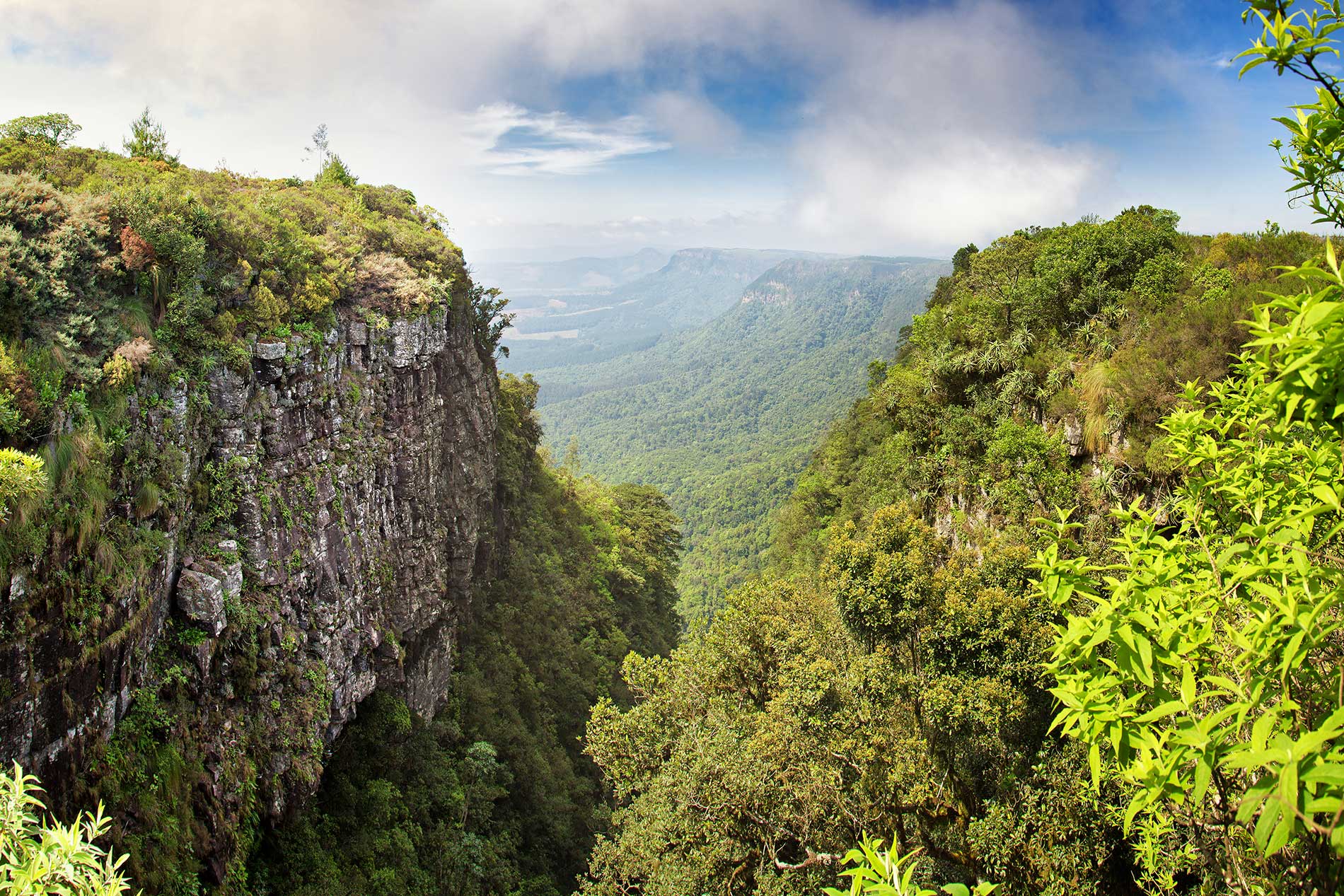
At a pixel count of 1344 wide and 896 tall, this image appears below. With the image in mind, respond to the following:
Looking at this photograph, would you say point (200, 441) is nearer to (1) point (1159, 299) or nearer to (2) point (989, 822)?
(2) point (989, 822)

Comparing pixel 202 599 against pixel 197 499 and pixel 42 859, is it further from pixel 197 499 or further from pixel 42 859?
pixel 42 859

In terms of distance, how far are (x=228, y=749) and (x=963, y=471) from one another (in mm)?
18472

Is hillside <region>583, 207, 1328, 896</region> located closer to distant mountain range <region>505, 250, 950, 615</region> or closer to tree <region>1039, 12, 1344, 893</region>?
tree <region>1039, 12, 1344, 893</region>

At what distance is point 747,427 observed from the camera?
470 feet

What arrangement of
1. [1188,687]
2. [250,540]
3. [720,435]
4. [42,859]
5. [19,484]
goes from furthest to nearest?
[720,435] → [250,540] → [19,484] → [42,859] → [1188,687]

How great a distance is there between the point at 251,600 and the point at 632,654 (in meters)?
9.94

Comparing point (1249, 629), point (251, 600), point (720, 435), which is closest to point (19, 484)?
point (251, 600)

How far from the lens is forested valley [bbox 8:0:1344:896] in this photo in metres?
3.13

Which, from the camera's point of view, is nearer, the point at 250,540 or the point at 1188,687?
the point at 1188,687

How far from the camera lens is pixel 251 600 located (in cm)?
1110

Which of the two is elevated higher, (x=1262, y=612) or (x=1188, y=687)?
(x=1262, y=612)

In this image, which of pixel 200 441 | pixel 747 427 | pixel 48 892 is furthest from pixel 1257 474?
pixel 747 427

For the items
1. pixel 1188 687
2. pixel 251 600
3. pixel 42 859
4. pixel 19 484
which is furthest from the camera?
pixel 251 600

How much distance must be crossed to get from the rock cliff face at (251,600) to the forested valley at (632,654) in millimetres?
68
